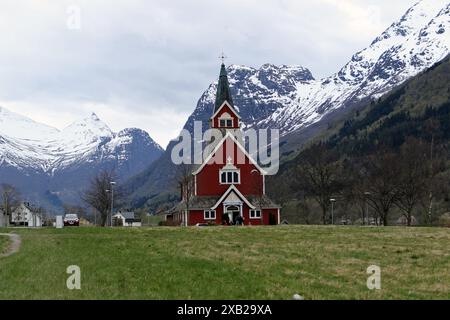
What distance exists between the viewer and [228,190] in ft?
314

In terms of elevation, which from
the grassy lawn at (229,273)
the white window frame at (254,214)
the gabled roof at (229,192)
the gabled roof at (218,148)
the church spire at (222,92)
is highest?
the church spire at (222,92)

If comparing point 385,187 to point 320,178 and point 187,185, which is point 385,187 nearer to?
point 320,178

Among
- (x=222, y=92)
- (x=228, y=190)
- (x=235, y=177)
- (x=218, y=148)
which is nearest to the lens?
(x=228, y=190)

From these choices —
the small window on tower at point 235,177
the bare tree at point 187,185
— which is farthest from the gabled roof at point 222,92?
the small window on tower at point 235,177

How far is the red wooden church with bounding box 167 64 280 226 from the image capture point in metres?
95.8

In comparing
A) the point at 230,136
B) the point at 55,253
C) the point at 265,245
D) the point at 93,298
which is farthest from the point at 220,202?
the point at 93,298

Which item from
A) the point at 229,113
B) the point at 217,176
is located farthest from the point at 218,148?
the point at 229,113

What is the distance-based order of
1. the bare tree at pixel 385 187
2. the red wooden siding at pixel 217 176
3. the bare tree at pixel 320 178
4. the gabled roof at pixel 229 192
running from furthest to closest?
the bare tree at pixel 320 178 < the bare tree at pixel 385 187 < the red wooden siding at pixel 217 176 < the gabled roof at pixel 229 192

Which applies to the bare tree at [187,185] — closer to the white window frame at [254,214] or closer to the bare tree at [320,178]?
the white window frame at [254,214]

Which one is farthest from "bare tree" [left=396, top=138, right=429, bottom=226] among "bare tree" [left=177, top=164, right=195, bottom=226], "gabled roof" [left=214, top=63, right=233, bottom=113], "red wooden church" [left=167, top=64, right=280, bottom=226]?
"bare tree" [left=177, top=164, right=195, bottom=226]

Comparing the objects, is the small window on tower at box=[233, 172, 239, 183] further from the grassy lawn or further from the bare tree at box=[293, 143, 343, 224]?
the grassy lawn

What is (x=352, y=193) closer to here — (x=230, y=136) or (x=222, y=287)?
(x=230, y=136)

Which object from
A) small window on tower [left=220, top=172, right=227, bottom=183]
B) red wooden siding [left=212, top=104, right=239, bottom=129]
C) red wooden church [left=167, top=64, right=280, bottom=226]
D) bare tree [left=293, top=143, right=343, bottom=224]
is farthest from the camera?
bare tree [left=293, top=143, right=343, bottom=224]

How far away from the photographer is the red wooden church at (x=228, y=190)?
314 ft
